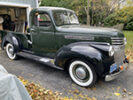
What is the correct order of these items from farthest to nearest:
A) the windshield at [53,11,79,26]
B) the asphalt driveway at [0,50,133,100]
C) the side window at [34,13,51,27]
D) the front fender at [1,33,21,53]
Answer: the front fender at [1,33,21,53] < the side window at [34,13,51,27] < the windshield at [53,11,79,26] < the asphalt driveway at [0,50,133,100]

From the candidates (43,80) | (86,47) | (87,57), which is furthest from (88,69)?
(43,80)

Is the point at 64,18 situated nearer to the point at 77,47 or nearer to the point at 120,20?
the point at 77,47

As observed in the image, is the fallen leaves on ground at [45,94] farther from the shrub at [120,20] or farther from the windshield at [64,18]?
the shrub at [120,20]

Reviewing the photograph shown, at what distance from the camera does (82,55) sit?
2.69 metres

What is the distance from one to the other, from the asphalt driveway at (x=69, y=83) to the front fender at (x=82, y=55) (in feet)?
1.77

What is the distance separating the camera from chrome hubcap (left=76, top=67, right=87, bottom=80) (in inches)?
113

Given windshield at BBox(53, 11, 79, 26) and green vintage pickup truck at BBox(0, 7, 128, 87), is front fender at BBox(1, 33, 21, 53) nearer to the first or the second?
green vintage pickup truck at BBox(0, 7, 128, 87)

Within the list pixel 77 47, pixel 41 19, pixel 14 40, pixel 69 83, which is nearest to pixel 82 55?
pixel 77 47

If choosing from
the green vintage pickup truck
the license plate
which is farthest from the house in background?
the license plate

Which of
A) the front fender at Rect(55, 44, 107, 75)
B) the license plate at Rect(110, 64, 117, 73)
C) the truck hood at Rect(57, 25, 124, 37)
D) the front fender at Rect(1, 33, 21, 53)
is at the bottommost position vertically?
the license plate at Rect(110, 64, 117, 73)

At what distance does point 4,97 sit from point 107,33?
7.90 feet

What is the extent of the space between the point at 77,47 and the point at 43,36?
140 centimetres

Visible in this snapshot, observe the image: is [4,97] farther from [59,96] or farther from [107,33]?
[107,33]

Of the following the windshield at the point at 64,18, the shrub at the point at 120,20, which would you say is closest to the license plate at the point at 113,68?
the windshield at the point at 64,18
